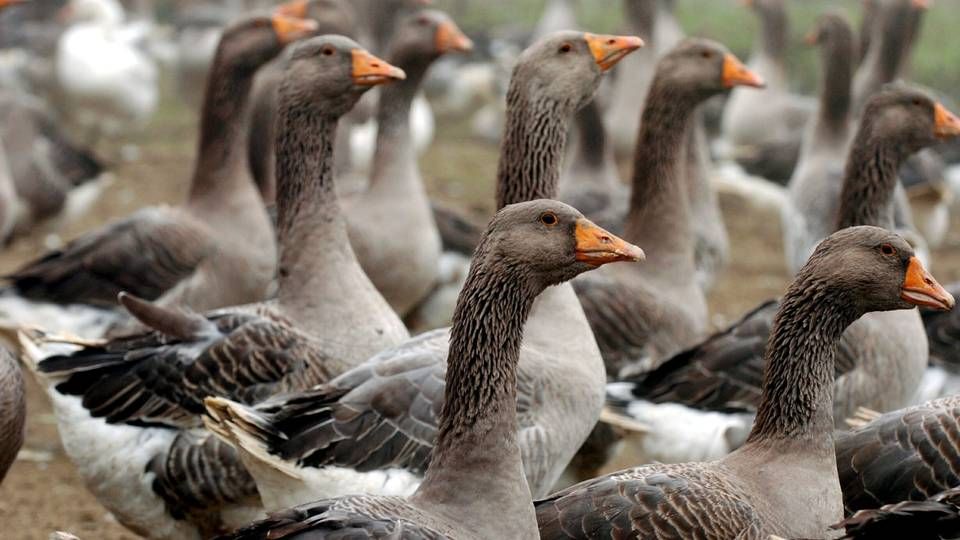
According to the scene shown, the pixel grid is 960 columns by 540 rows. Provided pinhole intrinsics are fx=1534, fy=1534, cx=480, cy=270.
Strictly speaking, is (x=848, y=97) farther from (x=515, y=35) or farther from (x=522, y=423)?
(x=515, y=35)

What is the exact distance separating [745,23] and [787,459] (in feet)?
57.7

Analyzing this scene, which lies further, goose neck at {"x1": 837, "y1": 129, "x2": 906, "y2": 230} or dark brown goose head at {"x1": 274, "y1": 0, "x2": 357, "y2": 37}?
dark brown goose head at {"x1": 274, "y1": 0, "x2": 357, "y2": 37}

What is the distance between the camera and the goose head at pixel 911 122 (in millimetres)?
7879

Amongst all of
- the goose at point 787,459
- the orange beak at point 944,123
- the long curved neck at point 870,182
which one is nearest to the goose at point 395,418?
the goose at point 787,459

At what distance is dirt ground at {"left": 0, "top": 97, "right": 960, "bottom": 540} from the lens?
7.82 meters

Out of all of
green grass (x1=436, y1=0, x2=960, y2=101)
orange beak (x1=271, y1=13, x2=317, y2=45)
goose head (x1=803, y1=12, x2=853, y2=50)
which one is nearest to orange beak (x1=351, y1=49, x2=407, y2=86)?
orange beak (x1=271, y1=13, x2=317, y2=45)

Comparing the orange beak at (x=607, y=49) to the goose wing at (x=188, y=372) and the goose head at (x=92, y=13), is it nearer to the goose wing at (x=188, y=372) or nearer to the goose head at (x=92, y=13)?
the goose wing at (x=188, y=372)

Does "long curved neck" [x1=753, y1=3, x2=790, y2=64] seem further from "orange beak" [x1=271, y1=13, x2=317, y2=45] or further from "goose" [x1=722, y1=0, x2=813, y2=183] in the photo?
"orange beak" [x1=271, y1=13, x2=317, y2=45]

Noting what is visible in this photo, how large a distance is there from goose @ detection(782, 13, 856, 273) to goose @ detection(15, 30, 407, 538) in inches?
189

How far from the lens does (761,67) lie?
16312 millimetres

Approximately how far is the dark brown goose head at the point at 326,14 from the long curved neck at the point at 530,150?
17.2 ft

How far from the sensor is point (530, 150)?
22.6 feet

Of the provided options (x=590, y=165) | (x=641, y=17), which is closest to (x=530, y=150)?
(x=590, y=165)

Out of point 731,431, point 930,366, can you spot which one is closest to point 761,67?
point 930,366
